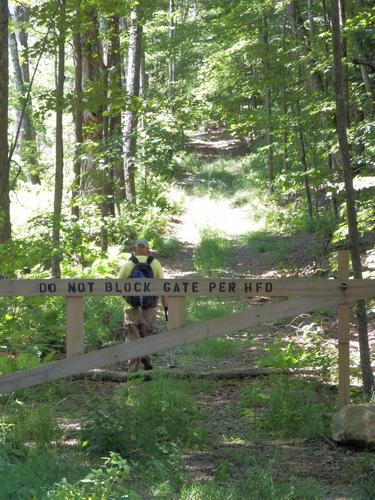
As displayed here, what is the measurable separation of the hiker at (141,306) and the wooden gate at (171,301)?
298cm

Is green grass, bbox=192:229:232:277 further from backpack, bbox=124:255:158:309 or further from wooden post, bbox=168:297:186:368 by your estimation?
wooden post, bbox=168:297:186:368

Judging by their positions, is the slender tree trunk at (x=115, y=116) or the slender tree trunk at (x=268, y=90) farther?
the slender tree trunk at (x=268, y=90)

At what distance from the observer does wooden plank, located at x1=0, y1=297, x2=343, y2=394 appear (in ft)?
21.0

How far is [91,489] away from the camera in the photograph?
4727 mm

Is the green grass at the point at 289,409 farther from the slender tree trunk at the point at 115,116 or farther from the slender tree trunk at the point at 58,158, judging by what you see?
the slender tree trunk at the point at 115,116

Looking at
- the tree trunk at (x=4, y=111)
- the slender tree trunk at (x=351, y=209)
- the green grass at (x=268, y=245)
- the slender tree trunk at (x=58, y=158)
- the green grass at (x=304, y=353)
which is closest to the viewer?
the slender tree trunk at (x=351, y=209)

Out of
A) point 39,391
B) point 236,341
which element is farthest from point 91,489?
point 236,341

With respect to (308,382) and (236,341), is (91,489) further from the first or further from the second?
(236,341)

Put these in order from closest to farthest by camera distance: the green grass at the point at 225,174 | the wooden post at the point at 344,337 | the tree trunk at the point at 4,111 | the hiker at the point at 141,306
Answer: the wooden post at the point at 344,337, the hiker at the point at 141,306, the tree trunk at the point at 4,111, the green grass at the point at 225,174

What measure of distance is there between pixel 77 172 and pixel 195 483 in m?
12.6

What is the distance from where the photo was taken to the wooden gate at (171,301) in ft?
20.9

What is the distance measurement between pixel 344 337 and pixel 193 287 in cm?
169

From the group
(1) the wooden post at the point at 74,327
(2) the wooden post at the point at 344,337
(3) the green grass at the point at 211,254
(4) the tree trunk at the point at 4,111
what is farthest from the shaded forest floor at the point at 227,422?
(3) the green grass at the point at 211,254

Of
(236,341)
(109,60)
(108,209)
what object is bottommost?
(236,341)
